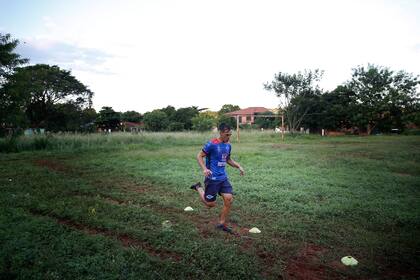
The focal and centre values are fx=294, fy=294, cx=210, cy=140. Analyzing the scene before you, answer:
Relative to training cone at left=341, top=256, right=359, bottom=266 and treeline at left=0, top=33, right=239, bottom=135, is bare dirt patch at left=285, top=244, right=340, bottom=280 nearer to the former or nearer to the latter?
training cone at left=341, top=256, right=359, bottom=266

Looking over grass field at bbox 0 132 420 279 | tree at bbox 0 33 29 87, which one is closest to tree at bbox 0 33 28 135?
tree at bbox 0 33 29 87

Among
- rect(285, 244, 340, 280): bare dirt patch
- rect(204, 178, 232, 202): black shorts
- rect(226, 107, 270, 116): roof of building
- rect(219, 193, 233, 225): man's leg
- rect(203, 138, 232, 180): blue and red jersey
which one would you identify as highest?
rect(226, 107, 270, 116): roof of building

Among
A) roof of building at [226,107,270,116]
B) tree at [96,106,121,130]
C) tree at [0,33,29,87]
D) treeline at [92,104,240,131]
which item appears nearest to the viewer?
tree at [0,33,29,87]

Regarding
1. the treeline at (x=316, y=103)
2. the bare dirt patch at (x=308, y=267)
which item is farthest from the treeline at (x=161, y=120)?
the bare dirt patch at (x=308, y=267)

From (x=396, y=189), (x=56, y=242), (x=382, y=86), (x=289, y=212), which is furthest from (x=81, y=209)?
(x=382, y=86)

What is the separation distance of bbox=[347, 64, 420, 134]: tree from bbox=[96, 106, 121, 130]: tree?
139ft

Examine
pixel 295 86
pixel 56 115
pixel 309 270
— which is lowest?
pixel 309 270

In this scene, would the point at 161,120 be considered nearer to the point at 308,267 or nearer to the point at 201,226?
the point at 201,226

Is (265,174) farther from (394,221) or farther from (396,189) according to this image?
(394,221)

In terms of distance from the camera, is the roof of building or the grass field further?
the roof of building

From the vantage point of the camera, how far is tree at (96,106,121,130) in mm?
54888

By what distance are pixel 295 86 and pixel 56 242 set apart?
37376 millimetres

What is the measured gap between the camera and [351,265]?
399cm

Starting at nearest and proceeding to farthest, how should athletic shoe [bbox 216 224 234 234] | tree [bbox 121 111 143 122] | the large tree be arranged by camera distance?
athletic shoe [bbox 216 224 234 234] < the large tree < tree [bbox 121 111 143 122]
